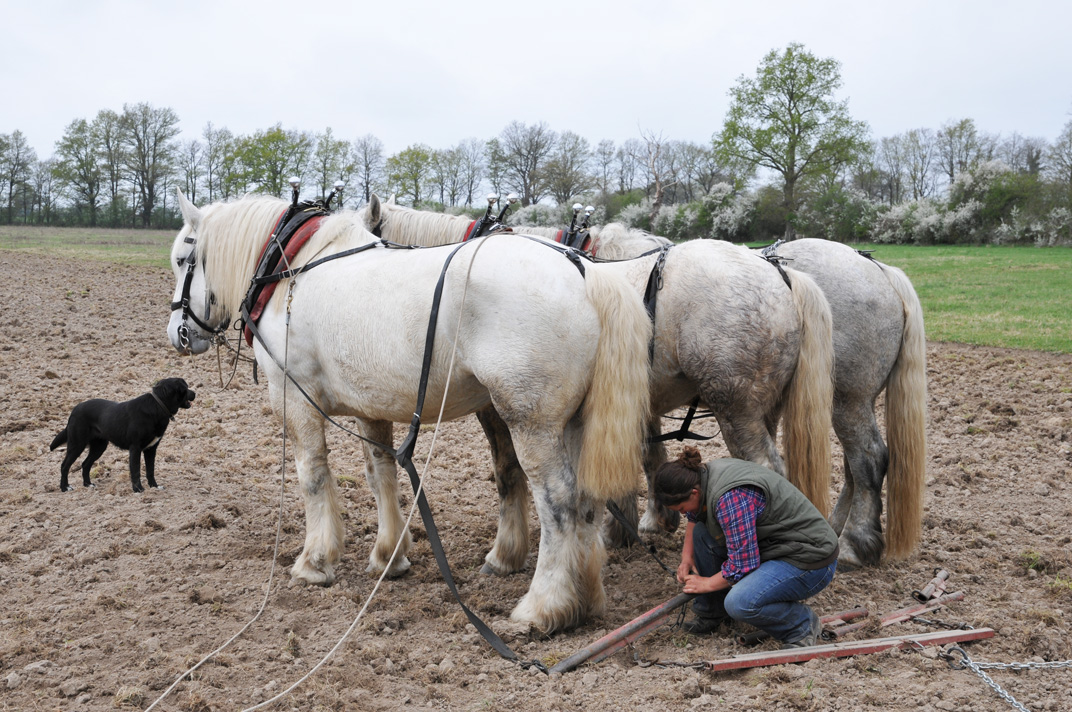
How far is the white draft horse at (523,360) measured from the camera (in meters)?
3.48

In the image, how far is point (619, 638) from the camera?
3352mm

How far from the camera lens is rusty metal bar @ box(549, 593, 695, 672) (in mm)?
3256

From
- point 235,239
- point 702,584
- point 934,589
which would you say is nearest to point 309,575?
point 235,239

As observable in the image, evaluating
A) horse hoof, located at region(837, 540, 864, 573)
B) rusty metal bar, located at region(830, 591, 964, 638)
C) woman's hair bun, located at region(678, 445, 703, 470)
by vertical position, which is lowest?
horse hoof, located at region(837, 540, 864, 573)

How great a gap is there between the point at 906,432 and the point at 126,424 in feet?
17.6

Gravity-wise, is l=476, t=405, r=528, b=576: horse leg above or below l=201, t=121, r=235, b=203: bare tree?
below

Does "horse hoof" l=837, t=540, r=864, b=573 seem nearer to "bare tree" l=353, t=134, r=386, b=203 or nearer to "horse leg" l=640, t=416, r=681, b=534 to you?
"horse leg" l=640, t=416, r=681, b=534

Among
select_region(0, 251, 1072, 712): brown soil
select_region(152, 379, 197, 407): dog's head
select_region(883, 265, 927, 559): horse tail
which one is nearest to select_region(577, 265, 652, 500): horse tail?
select_region(0, 251, 1072, 712): brown soil

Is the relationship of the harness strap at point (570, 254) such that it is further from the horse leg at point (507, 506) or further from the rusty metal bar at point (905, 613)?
the rusty metal bar at point (905, 613)

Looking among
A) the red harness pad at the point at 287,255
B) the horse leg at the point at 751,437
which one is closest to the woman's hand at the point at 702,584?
the horse leg at the point at 751,437

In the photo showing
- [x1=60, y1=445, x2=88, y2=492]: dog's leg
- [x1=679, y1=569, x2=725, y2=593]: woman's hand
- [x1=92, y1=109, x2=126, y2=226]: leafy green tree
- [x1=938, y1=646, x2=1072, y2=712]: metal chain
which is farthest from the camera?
[x1=92, y1=109, x2=126, y2=226]: leafy green tree

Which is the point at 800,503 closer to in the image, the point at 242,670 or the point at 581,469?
the point at 581,469

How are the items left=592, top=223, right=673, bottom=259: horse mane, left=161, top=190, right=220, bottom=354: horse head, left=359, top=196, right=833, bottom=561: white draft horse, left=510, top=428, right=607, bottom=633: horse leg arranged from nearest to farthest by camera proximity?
left=510, top=428, right=607, bottom=633: horse leg, left=359, top=196, right=833, bottom=561: white draft horse, left=161, top=190, right=220, bottom=354: horse head, left=592, top=223, right=673, bottom=259: horse mane

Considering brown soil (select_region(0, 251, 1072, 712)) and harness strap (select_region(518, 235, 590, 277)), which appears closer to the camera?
brown soil (select_region(0, 251, 1072, 712))
